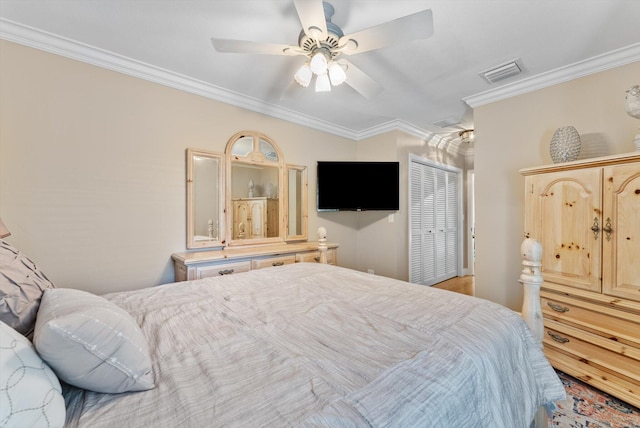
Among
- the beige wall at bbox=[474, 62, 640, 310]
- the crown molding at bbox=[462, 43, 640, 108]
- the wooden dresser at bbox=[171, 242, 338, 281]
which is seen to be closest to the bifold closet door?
the beige wall at bbox=[474, 62, 640, 310]

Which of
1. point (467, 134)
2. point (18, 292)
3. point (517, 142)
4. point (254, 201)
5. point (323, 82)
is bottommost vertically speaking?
point (18, 292)

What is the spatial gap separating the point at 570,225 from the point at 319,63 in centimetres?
220

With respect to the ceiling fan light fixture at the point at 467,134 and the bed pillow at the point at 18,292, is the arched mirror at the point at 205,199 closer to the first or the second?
the bed pillow at the point at 18,292

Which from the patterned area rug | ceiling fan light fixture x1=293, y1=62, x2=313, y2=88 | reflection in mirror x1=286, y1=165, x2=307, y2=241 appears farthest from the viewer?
reflection in mirror x1=286, y1=165, x2=307, y2=241

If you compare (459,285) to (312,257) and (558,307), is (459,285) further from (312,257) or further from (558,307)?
(312,257)

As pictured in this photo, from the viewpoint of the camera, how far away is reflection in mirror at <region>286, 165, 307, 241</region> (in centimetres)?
339

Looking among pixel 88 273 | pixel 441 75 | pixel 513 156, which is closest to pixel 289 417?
pixel 88 273

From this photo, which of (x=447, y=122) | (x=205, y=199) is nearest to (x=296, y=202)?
(x=205, y=199)

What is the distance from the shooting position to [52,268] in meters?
1.94

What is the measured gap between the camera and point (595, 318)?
5.98ft

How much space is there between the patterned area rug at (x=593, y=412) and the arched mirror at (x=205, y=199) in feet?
9.58

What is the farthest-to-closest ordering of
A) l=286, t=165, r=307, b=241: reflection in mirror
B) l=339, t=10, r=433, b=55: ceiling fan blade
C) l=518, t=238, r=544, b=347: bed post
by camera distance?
1. l=286, t=165, r=307, b=241: reflection in mirror
2. l=339, t=10, r=433, b=55: ceiling fan blade
3. l=518, t=238, r=544, b=347: bed post

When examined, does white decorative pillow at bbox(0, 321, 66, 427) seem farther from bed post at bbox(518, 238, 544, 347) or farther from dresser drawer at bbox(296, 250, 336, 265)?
dresser drawer at bbox(296, 250, 336, 265)

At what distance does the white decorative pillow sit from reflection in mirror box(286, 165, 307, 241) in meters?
2.77
